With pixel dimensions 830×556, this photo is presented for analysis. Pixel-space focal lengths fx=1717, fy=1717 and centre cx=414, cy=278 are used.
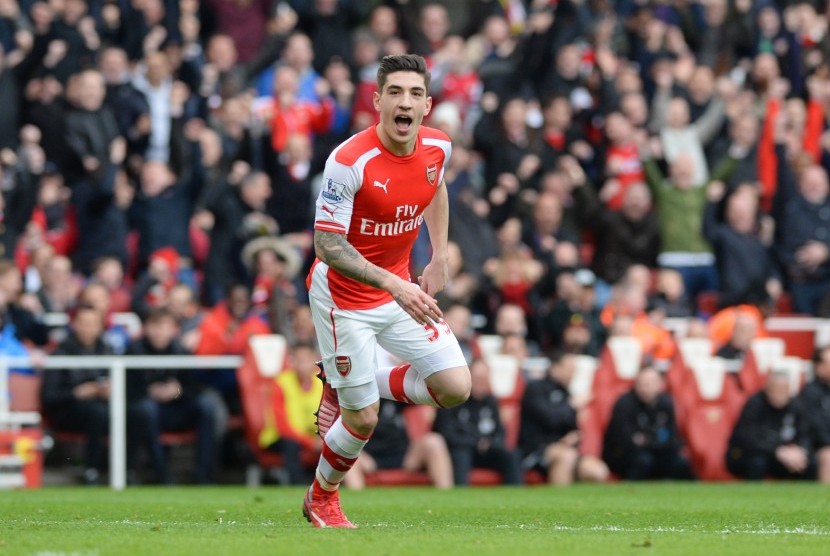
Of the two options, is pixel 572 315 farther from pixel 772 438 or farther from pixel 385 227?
pixel 385 227

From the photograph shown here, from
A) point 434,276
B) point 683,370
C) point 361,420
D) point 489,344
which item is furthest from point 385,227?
point 683,370

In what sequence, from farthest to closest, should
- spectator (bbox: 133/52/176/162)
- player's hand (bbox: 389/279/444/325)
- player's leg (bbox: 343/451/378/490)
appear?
spectator (bbox: 133/52/176/162), player's leg (bbox: 343/451/378/490), player's hand (bbox: 389/279/444/325)

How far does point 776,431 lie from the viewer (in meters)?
16.9

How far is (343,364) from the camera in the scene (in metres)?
9.33

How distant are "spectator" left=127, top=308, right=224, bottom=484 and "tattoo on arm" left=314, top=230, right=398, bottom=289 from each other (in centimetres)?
689

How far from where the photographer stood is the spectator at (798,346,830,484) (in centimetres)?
1702

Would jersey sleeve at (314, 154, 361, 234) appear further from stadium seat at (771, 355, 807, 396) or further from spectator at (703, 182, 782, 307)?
spectator at (703, 182, 782, 307)

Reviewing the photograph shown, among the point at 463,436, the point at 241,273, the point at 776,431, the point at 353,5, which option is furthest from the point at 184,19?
the point at 776,431

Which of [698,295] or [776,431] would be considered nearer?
[776,431]

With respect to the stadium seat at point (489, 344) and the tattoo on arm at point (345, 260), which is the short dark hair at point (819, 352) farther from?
the tattoo on arm at point (345, 260)

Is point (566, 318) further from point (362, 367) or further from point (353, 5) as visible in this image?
point (362, 367)

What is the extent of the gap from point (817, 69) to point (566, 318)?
6602mm

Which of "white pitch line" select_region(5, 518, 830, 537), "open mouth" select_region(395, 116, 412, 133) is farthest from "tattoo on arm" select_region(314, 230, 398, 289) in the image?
"white pitch line" select_region(5, 518, 830, 537)

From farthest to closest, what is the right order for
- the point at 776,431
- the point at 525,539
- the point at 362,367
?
the point at 776,431, the point at 362,367, the point at 525,539
